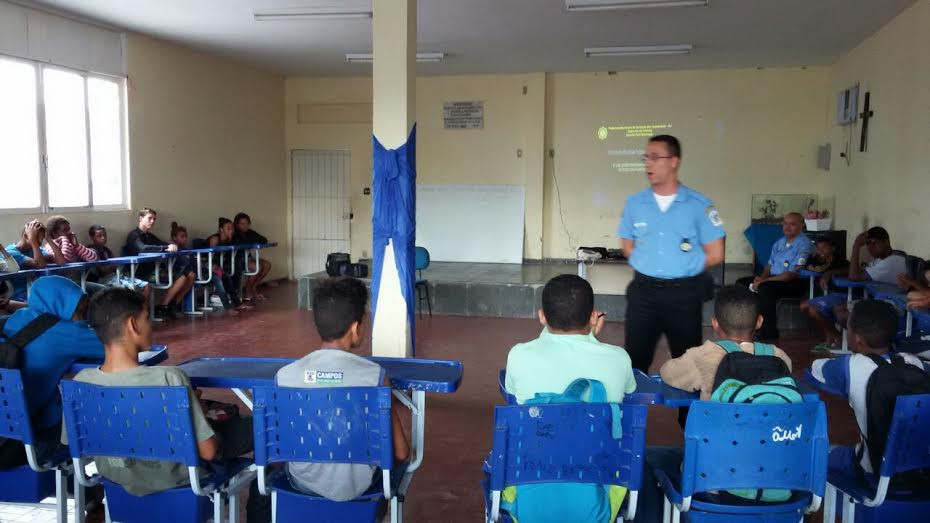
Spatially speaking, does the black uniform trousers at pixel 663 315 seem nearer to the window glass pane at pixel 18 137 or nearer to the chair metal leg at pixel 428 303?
the chair metal leg at pixel 428 303

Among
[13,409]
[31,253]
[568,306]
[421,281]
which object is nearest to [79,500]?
[13,409]

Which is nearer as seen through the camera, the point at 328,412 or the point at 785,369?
the point at 328,412

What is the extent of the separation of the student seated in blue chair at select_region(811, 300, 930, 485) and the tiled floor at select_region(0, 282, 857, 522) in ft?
4.66

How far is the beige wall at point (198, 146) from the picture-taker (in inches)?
302

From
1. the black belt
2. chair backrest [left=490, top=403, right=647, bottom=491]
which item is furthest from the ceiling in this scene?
chair backrest [left=490, top=403, right=647, bottom=491]

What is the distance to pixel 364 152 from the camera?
1055 cm

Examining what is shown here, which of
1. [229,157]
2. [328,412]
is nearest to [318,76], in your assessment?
[229,157]

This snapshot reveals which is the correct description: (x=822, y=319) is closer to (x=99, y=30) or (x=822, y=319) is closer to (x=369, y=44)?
(x=369, y=44)

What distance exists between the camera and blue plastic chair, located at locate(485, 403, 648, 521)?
72.2 inches

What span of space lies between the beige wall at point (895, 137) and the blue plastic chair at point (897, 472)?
4279 mm

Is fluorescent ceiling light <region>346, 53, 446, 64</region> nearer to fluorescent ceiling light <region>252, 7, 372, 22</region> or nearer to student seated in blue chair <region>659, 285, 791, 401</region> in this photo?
fluorescent ceiling light <region>252, 7, 372, 22</region>

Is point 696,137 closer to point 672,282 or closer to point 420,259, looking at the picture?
point 420,259

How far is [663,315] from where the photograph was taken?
312cm

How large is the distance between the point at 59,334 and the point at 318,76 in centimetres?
870
